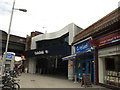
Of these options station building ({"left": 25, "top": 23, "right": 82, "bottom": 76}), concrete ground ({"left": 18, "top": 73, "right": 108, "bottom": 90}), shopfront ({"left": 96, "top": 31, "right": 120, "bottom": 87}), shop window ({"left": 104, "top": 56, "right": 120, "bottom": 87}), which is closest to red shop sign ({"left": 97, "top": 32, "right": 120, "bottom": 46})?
shopfront ({"left": 96, "top": 31, "right": 120, "bottom": 87})

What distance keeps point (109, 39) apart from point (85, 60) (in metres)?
4.50

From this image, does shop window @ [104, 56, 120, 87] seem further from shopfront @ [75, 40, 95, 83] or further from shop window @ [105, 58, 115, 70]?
shopfront @ [75, 40, 95, 83]

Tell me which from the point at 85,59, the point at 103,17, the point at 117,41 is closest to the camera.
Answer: the point at 117,41

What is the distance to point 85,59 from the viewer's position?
40.7 feet

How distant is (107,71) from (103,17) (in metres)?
5.08

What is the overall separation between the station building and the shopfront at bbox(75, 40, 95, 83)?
6.67ft

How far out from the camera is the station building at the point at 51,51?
15183mm

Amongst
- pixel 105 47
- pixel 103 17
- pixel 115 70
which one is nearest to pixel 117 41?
pixel 105 47

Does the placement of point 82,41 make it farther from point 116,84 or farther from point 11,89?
point 11,89

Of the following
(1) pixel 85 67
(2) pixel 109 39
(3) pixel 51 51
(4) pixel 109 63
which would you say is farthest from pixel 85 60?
(3) pixel 51 51

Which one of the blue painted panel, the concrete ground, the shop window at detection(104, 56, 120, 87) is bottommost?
the concrete ground

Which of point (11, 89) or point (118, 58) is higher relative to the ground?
point (118, 58)

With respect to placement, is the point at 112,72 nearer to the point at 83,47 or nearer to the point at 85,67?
the point at 85,67

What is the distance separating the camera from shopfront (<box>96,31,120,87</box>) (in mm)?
8137
